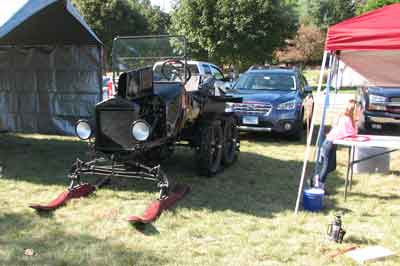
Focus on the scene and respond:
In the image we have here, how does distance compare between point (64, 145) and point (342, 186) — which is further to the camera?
point (64, 145)

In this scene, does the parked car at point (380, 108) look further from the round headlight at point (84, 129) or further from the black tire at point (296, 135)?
the round headlight at point (84, 129)

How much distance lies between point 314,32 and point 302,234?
148 feet

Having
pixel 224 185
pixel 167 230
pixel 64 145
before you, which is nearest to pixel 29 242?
pixel 167 230

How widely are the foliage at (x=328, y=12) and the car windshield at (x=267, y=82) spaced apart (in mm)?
44634

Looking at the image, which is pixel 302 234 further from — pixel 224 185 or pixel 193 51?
pixel 193 51

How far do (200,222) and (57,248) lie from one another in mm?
1575

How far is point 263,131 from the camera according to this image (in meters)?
10.4

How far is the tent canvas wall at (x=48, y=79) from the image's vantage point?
10.7 m

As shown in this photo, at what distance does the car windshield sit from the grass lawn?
12.2 feet

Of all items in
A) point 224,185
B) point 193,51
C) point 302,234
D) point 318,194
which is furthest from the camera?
point 193,51

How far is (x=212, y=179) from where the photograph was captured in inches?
279

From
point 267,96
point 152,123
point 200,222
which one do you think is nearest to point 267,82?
point 267,96

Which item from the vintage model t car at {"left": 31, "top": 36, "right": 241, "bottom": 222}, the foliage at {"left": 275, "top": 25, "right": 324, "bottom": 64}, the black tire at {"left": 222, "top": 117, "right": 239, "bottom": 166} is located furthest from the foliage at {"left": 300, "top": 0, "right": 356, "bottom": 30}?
the vintage model t car at {"left": 31, "top": 36, "right": 241, "bottom": 222}

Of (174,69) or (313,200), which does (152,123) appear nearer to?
(174,69)
